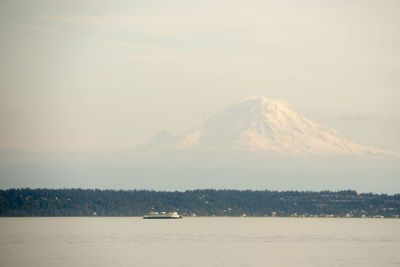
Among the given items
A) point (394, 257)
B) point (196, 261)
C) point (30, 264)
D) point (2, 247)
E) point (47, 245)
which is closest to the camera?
point (30, 264)

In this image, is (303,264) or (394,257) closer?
(303,264)

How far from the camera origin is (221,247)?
168125 millimetres

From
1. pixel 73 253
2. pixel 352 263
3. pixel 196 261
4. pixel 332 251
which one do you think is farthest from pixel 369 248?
pixel 73 253

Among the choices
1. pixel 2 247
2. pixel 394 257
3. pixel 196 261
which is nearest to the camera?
pixel 196 261

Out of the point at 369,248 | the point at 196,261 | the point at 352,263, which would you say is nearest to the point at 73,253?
the point at 196,261

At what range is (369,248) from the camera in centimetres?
16700

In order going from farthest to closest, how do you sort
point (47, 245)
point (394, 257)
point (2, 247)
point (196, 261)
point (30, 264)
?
1. point (47, 245)
2. point (2, 247)
3. point (394, 257)
4. point (196, 261)
5. point (30, 264)

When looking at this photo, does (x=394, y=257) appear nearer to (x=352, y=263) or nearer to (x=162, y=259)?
(x=352, y=263)

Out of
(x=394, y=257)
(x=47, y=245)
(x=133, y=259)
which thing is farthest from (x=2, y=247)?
(x=394, y=257)

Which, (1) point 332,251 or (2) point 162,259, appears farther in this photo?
(1) point 332,251

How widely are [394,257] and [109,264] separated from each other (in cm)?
5489

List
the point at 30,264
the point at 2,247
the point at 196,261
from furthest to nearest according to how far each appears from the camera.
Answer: the point at 2,247 < the point at 196,261 < the point at 30,264

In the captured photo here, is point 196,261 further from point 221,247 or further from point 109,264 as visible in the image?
point 221,247

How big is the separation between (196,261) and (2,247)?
48044mm
